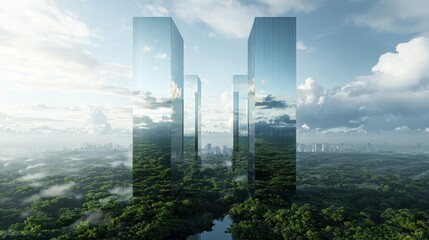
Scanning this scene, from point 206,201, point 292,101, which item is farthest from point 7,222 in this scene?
point 292,101

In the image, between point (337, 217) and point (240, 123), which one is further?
point (240, 123)

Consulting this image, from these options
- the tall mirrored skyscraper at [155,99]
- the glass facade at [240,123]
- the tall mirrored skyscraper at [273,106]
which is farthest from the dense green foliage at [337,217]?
the glass facade at [240,123]

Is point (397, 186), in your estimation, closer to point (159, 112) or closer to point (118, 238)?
point (159, 112)

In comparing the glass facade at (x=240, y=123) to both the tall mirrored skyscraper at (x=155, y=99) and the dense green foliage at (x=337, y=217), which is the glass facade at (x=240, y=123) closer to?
the dense green foliage at (x=337, y=217)

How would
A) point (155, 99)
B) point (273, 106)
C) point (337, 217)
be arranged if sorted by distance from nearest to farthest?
point (337, 217)
point (155, 99)
point (273, 106)

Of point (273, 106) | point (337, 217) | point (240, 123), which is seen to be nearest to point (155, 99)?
point (273, 106)

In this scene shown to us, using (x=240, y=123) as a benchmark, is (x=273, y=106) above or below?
above

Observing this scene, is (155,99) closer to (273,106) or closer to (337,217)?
(273,106)
